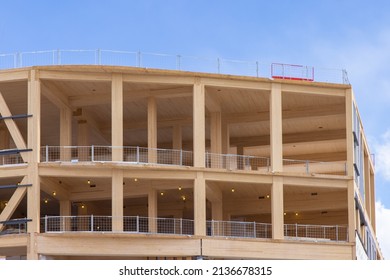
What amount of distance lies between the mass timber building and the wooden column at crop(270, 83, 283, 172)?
6 cm

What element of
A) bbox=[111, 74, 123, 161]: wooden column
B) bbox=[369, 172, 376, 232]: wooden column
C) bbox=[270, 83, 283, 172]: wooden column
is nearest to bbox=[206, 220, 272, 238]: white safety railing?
bbox=[270, 83, 283, 172]: wooden column

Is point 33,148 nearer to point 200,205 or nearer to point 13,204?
point 13,204

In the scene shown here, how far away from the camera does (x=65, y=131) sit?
57562 mm

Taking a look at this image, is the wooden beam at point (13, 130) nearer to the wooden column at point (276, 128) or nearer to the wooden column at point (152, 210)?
the wooden column at point (152, 210)

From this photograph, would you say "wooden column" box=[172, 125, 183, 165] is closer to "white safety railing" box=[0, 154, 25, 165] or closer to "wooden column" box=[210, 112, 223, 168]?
"wooden column" box=[210, 112, 223, 168]

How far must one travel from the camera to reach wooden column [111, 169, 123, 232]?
52969mm

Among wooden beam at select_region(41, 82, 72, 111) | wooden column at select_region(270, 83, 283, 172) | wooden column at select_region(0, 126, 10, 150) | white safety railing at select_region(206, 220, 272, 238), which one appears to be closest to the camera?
wooden beam at select_region(41, 82, 72, 111)

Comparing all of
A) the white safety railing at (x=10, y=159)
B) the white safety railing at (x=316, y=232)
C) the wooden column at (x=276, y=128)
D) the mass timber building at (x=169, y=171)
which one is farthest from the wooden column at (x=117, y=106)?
the white safety railing at (x=316, y=232)

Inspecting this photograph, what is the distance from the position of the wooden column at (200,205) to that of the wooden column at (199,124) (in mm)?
931

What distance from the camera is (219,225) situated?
57656mm

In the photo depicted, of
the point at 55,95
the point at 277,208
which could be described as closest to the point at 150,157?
the point at 55,95

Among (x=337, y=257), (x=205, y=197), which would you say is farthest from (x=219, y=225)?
(x=337, y=257)
